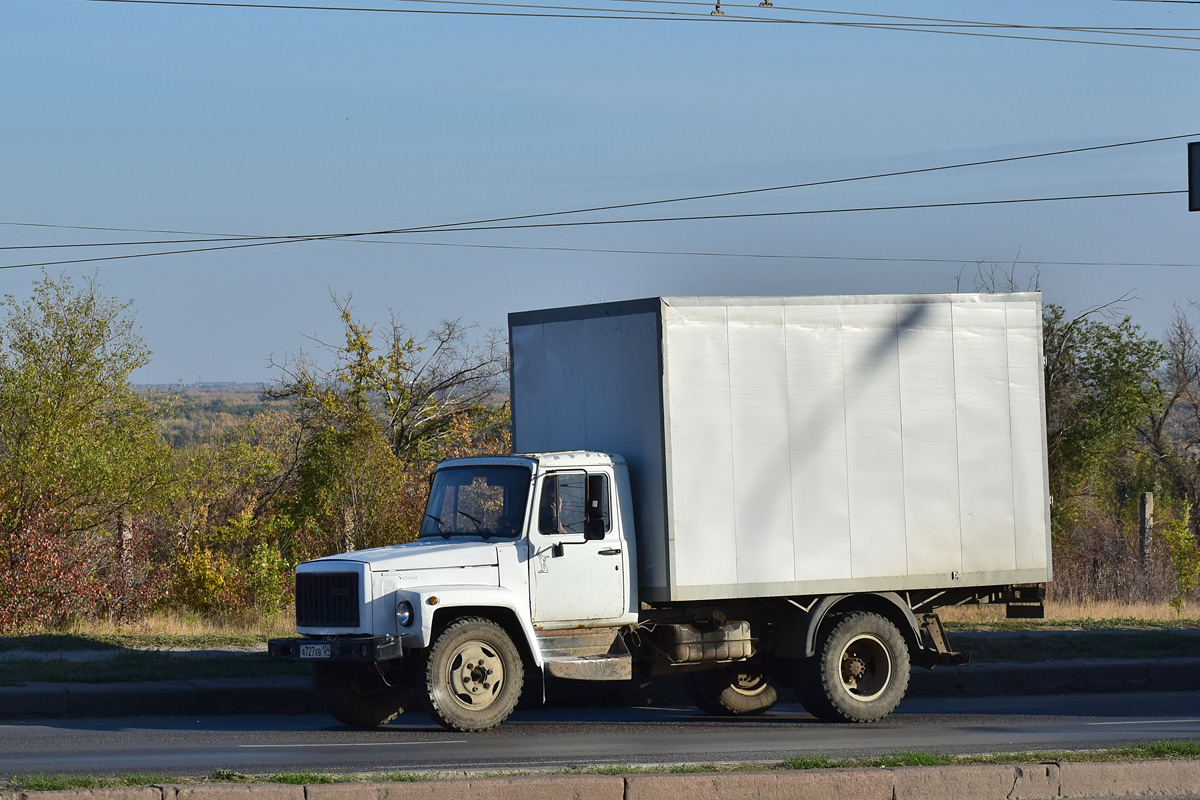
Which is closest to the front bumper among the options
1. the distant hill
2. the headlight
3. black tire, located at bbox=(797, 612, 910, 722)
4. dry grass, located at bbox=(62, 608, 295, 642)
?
the headlight

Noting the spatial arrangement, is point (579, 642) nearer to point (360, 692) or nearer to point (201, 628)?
point (360, 692)

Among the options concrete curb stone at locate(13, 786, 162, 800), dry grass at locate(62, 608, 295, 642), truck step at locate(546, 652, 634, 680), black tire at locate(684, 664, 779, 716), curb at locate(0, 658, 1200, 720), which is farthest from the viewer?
dry grass at locate(62, 608, 295, 642)

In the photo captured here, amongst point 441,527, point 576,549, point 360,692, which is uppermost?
point 441,527

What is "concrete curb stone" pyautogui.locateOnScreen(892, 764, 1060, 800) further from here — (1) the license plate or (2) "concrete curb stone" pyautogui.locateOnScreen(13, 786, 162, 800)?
(1) the license plate

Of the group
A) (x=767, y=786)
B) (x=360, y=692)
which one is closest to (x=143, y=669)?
(x=360, y=692)

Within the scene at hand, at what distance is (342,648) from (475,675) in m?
1.04

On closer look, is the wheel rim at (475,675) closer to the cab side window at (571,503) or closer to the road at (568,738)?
the road at (568,738)

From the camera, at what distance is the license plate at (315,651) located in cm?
1056

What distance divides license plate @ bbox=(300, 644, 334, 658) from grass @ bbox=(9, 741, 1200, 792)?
285 cm

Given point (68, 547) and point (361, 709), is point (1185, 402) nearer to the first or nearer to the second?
point (68, 547)

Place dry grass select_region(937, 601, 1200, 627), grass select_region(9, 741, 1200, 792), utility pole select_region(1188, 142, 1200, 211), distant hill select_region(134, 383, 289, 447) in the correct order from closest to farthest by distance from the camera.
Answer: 1. grass select_region(9, 741, 1200, 792)
2. utility pole select_region(1188, 142, 1200, 211)
3. dry grass select_region(937, 601, 1200, 627)
4. distant hill select_region(134, 383, 289, 447)

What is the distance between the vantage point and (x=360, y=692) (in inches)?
446

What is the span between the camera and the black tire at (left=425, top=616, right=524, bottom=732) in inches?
412

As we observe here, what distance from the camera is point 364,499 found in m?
24.4
